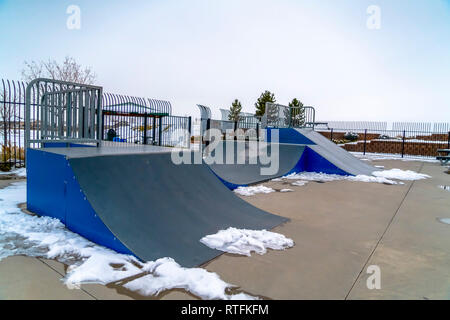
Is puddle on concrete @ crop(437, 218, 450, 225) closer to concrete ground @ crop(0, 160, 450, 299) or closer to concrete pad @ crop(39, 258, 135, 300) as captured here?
concrete ground @ crop(0, 160, 450, 299)

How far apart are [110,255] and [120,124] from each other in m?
12.1

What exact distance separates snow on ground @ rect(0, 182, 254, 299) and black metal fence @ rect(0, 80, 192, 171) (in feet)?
20.4

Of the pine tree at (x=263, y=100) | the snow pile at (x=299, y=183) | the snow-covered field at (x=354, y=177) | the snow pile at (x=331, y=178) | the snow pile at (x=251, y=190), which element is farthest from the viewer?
the pine tree at (x=263, y=100)

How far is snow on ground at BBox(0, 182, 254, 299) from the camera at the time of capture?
2900 millimetres

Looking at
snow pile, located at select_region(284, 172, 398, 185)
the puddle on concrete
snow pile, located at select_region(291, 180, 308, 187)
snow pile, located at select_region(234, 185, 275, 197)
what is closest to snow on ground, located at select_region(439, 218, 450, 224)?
the puddle on concrete

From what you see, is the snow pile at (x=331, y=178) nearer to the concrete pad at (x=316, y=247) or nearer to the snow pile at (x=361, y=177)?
the snow pile at (x=361, y=177)

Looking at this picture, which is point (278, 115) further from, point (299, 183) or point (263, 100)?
point (263, 100)

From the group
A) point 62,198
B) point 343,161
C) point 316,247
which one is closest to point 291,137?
point 343,161

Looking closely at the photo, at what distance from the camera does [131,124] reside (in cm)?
1461

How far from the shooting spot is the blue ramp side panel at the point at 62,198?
12.3ft

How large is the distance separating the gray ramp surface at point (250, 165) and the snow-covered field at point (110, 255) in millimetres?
4236

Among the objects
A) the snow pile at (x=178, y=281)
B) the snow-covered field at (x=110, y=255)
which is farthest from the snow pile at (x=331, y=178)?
the snow pile at (x=178, y=281)

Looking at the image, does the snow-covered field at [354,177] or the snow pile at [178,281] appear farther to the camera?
the snow-covered field at [354,177]
